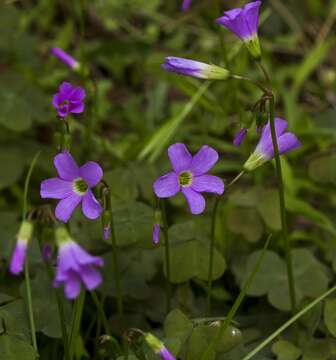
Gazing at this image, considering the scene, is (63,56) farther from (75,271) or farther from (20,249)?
(75,271)

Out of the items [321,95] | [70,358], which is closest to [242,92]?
[321,95]

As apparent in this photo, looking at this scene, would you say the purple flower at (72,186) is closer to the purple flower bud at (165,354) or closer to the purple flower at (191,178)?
the purple flower at (191,178)

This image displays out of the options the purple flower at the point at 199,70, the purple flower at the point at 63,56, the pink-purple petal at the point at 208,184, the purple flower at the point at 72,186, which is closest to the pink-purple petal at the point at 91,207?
the purple flower at the point at 72,186

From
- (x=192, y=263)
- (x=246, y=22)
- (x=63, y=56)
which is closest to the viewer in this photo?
(x=246, y=22)

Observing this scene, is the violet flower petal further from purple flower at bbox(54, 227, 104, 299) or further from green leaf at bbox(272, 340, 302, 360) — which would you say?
green leaf at bbox(272, 340, 302, 360)

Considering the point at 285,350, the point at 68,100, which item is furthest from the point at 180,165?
the point at 285,350

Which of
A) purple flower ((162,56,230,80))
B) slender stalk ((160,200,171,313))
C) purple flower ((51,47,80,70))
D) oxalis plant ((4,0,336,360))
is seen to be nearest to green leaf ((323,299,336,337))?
oxalis plant ((4,0,336,360))

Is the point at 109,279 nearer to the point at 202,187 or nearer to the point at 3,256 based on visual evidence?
the point at 3,256
